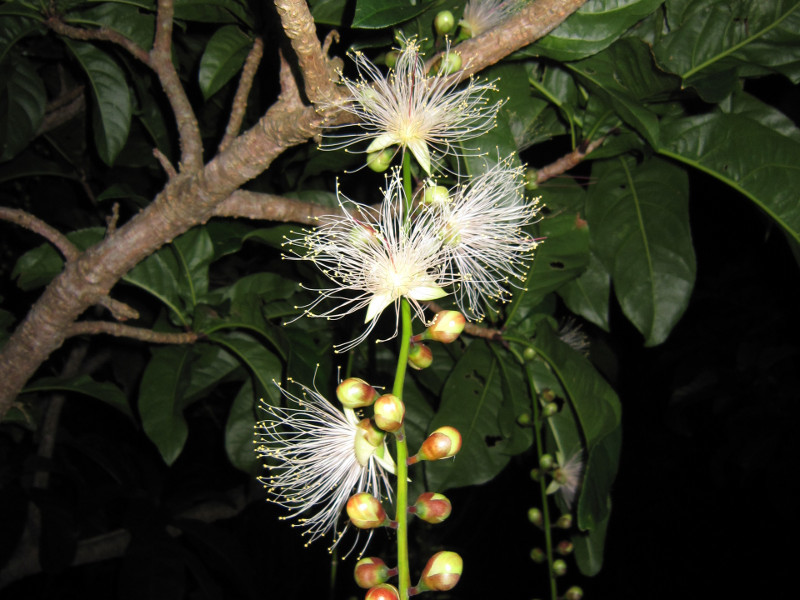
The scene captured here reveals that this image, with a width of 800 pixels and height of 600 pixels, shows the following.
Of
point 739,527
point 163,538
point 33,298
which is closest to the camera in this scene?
point 163,538

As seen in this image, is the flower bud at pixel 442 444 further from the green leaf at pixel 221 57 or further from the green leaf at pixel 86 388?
the green leaf at pixel 86 388

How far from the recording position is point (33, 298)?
2.40 meters

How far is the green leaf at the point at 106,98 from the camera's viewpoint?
4.92ft

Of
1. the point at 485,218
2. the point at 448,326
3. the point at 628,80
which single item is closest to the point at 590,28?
the point at 628,80

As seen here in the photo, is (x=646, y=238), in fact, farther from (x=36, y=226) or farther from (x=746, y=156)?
(x=36, y=226)

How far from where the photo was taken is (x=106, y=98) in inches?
59.6

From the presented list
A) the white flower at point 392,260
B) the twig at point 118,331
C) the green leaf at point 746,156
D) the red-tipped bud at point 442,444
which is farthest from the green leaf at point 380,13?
the twig at point 118,331

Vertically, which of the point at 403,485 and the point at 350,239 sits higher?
the point at 350,239

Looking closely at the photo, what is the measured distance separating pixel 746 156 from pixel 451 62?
70 cm

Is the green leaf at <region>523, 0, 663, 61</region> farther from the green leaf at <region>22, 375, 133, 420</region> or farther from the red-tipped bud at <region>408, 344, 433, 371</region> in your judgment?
the green leaf at <region>22, 375, 133, 420</region>

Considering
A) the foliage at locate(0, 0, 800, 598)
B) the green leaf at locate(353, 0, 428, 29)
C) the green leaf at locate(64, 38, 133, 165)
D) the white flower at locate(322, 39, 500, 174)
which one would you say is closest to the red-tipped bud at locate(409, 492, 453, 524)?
the foliage at locate(0, 0, 800, 598)

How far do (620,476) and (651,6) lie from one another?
14.3 feet

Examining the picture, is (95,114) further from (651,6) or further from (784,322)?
(784,322)

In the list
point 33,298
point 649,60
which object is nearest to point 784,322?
point 649,60
